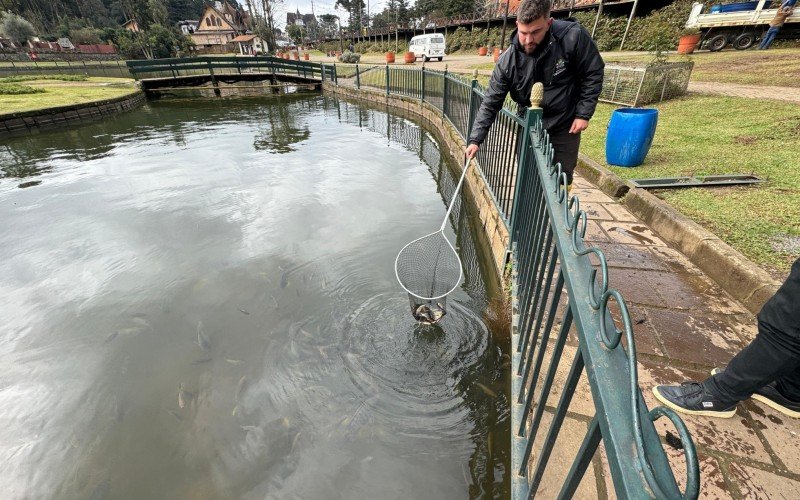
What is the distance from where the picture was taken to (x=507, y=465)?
244 cm

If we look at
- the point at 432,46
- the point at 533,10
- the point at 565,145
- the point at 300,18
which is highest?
the point at 300,18

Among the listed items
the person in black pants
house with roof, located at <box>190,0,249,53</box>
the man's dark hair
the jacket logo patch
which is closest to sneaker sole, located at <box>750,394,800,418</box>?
the person in black pants

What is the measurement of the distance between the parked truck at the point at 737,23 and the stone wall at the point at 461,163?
14564 mm

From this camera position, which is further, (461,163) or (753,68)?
(753,68)

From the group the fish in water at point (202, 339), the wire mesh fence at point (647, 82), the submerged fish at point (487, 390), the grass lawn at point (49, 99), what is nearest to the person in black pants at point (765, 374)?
the submerged fish at point (487, 390)

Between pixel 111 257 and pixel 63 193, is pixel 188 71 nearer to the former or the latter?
pixel 63 193

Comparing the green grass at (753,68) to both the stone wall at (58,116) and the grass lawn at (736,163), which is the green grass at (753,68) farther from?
the stone wall at (58,116)

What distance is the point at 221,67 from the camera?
21906 mm

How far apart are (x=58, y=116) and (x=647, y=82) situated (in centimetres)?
1980

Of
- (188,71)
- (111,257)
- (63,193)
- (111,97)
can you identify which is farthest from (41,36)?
(111,257)

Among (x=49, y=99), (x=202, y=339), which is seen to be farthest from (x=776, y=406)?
(x=49, y=99)

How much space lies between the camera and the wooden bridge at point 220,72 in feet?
68.1

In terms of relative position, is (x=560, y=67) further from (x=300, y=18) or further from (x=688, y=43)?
(x=300, y=18)

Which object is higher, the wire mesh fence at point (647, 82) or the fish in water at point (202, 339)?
the wire mesh fence at point (647, 82)
